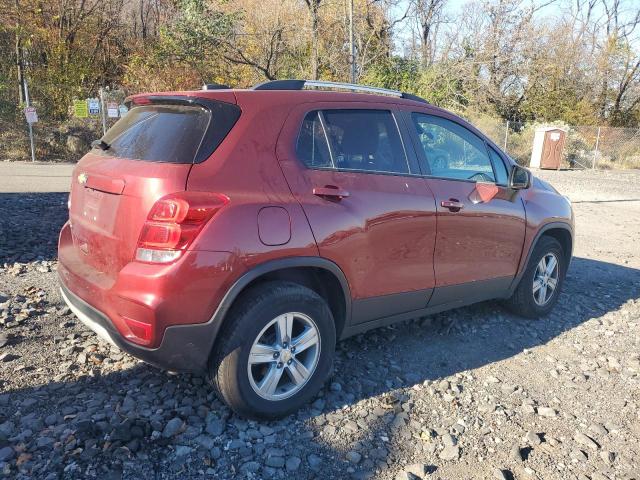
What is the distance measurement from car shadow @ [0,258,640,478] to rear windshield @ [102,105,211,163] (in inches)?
56.1

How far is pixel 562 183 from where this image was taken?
18.5 m

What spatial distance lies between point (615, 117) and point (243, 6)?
24.8 metres

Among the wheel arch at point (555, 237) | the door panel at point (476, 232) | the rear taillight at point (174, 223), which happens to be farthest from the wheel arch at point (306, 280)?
the wheel arch at point (555, 237)

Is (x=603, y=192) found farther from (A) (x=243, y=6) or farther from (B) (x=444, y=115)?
(A) (x=243, y=6)

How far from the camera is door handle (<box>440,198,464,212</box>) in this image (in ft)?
12.5

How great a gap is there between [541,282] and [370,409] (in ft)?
8.11

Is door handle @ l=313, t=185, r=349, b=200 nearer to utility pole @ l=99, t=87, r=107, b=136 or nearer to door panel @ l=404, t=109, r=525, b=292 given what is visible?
door panel @ l=404, t=109, r=525, b=292

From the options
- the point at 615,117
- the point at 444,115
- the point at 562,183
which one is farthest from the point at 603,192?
the point at 615,117

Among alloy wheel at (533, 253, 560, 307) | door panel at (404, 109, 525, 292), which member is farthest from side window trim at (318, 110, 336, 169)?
alloy wheel at (533, 253, 560, 307)

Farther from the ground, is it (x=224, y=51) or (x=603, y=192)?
(x=224, y=51)

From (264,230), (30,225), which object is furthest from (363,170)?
(30,225)

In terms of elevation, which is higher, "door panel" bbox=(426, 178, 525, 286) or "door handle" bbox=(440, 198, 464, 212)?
"door handle" bbox=(440, 198, 464, 212)

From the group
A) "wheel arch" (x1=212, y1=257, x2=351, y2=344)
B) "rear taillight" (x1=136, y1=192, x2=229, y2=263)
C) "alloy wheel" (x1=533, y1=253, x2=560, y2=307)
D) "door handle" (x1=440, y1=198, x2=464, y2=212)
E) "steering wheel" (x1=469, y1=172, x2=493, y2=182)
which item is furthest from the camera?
"alloy wheel" (x1=533, y1=253, x2=560, y2=307)

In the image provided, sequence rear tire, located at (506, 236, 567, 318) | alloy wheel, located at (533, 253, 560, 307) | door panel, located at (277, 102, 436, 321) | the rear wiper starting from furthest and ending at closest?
alloy wheel, located at (533, 253, 560, 307) → rear tire, located at (506, 236, 567, 318) → the rear wiper → door panel, located at (277, 102, 436, 321)
